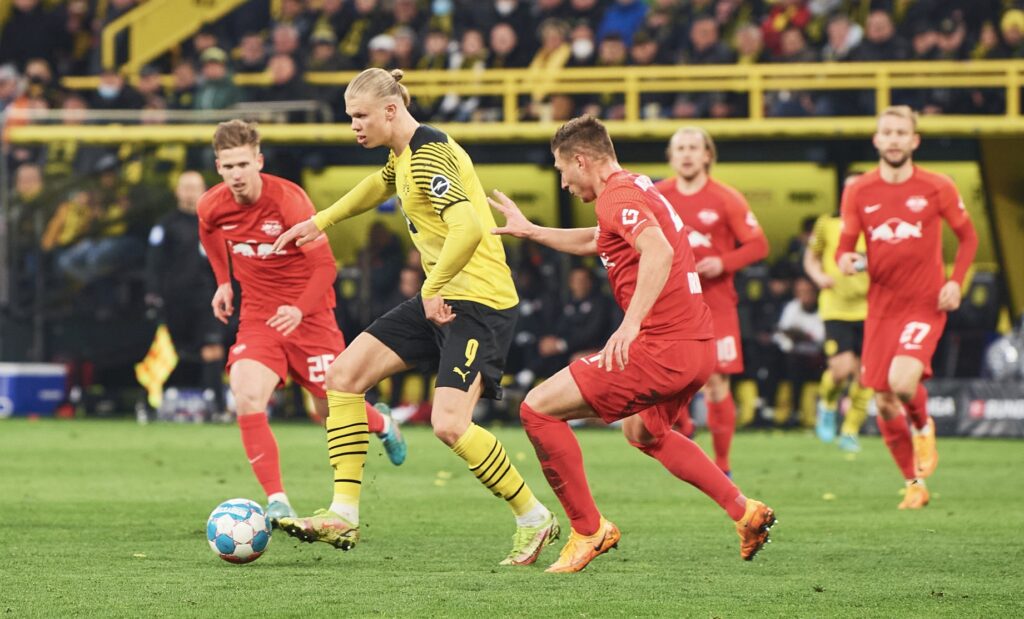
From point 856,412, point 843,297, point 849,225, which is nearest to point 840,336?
point 843,297

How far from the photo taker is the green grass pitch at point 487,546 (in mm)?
6895

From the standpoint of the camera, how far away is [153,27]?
24.0m

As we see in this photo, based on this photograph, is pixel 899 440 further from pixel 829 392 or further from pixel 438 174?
pixel 829 392

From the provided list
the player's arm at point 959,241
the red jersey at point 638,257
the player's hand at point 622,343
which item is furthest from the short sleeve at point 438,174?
the player's arm at point 959,241

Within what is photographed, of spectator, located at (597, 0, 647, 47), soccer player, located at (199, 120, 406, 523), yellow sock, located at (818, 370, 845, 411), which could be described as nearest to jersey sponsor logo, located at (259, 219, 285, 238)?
soccer player, located at (199, 120, 406, 523)

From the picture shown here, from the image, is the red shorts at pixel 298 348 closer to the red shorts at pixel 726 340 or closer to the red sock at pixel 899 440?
the red shorts at pixel 726 340

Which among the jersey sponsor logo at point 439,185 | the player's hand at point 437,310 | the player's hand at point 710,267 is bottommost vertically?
the player's hand at point 710,267

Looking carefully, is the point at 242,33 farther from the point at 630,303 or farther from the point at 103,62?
the point at 630,303

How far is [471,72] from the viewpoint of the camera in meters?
20.2

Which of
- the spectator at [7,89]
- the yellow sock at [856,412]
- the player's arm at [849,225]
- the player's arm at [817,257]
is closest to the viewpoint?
the player's arm at [849,225]

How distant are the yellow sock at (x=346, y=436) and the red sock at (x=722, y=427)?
385 centimetres

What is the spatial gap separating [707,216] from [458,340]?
13.8 feet

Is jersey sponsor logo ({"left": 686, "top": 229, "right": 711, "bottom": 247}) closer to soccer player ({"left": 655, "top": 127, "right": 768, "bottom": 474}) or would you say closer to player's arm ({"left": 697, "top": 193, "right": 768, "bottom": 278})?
soccer player ({"left": 655, "top": 127, "right": 768, "bottom": 474})

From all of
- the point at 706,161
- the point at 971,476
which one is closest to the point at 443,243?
the point at 706,161
